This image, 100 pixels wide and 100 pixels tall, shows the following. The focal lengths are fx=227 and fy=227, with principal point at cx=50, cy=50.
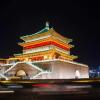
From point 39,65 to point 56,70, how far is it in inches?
202

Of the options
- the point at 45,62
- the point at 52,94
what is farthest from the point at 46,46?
the point at 52,94

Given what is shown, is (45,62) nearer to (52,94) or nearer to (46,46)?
(46,46)

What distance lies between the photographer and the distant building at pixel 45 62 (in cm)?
4600

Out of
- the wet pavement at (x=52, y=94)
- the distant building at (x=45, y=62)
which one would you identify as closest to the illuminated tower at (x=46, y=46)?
the distant building at (x=45, y=62)

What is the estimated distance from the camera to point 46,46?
2046 inches

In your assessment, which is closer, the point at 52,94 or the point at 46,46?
the point at 52,94

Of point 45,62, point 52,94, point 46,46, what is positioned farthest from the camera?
point 46,46

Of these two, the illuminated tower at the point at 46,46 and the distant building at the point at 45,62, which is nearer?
the distant building at the point at 45,62

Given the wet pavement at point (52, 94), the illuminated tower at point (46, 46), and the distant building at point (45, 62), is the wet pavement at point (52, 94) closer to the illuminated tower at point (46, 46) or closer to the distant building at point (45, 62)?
the distant building at point (45, 62)

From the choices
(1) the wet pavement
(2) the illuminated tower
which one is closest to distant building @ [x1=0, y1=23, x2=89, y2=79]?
(2) the illuminated tower

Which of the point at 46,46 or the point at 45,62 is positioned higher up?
the point at 46,46

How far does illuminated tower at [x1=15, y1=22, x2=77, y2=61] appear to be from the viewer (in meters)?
50.7

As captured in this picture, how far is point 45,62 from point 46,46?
17.8 ft

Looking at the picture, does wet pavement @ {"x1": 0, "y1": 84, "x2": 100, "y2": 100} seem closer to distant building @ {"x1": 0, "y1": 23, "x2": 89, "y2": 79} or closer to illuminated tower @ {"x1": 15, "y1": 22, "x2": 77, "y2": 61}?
distant building @ {"x1": 0, "y1": 23, "x2": 89, "y2": 79}
